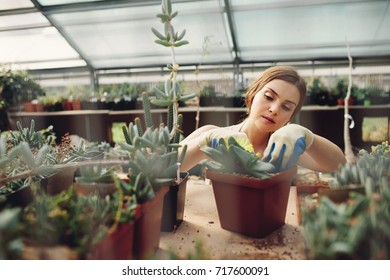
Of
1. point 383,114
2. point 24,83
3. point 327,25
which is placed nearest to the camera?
point 383,114

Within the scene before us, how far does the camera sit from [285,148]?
518mm

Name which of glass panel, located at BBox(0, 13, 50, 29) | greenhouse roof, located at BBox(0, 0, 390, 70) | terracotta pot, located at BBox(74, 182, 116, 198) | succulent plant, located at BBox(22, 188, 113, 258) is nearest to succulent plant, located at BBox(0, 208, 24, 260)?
succulent plant, located at BBox(22, 188, 113, 258)

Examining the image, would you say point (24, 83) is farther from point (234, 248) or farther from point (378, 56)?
point (378, 56)

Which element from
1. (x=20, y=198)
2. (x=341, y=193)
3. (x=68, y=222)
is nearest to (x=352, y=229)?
(x=341, y=193)

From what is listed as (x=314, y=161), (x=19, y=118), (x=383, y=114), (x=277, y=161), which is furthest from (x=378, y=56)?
(x=19, y=118)

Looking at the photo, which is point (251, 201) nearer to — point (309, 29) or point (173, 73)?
point (173, 73)

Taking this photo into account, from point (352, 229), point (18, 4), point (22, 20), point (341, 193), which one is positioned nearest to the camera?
point (352, 229)

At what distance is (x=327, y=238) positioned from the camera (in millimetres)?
349

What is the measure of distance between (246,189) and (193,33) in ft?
1.81

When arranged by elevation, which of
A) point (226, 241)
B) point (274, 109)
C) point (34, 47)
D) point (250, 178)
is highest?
point (34, 47)

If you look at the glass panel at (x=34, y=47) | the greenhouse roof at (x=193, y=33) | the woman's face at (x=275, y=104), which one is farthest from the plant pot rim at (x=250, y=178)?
the glass panel at (x=34, y=47)

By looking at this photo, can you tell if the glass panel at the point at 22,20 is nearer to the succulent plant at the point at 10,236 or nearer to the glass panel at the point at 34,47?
the glass panel at the point at 34,47

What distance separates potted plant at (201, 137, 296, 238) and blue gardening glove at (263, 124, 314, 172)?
2cm

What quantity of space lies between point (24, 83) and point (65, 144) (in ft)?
1.78
